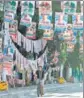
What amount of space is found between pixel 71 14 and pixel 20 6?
0.45 meters

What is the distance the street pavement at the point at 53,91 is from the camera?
284cm

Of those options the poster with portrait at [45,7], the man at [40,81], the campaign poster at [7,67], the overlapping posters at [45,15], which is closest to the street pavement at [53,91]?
the man at [40,81]

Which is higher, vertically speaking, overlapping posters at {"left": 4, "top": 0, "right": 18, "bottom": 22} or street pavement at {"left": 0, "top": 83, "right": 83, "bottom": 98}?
overlapping posters at {"left": 4, "top": 0, "right": 18, "bottom": 22}

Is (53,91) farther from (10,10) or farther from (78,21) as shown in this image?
(10,10)

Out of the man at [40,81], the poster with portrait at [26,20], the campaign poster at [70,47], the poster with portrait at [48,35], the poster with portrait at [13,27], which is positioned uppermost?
the poster with portrait at [26,20]

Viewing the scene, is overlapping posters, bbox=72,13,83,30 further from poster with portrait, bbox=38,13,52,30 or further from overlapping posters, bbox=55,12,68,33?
poster with portrait, bbox=38,13,52,30

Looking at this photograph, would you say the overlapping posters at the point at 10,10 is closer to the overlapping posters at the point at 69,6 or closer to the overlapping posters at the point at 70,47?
the overlapping posters at the point at 69,6

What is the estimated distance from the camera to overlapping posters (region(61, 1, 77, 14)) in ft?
9.50

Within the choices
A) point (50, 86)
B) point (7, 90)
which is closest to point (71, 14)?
point (50, 86)

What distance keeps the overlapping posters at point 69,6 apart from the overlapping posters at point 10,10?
0.41 m

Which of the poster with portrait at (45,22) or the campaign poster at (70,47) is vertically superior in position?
the poster with portrait at (45,22)

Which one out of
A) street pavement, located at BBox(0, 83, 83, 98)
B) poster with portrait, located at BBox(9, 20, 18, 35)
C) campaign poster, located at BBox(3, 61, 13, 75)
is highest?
poster with portrait, located at BBox(9, 20, 18, 35)

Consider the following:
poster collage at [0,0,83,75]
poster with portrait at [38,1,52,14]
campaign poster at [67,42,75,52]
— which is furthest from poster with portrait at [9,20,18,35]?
campaign poster at [67,42,75,52]

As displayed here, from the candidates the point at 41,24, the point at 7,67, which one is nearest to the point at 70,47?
the point at 41,24
